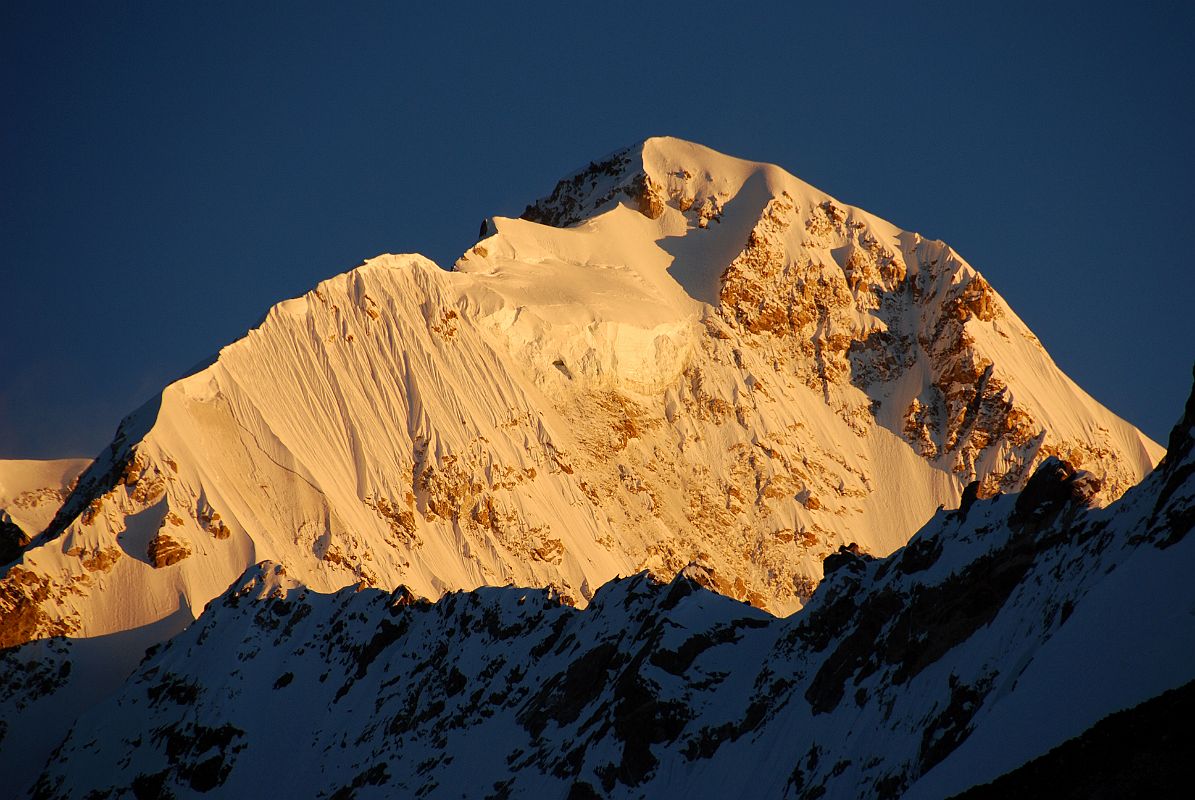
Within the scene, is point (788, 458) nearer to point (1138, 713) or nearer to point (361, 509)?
point (361, 509)

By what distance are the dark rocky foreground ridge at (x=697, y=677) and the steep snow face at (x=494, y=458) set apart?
693 inches

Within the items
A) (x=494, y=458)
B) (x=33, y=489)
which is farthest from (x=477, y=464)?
(x=33, y=489)

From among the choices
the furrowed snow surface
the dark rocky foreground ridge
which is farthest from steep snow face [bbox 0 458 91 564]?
the dark rocky foreground ridge

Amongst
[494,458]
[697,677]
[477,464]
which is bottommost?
[697,677]

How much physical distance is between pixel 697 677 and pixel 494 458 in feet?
257

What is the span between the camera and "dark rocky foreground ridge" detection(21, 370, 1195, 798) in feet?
168

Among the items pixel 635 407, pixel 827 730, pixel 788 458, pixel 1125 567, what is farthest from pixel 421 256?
pixel 1125 567

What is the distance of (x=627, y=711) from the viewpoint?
291 ft

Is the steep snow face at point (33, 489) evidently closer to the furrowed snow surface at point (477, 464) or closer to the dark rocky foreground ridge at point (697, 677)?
the furrowed snow surface at point (477, 464)

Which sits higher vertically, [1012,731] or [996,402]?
[996,402]

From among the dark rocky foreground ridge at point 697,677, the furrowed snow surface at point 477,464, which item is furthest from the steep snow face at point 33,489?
the dark rocky foreground ridge at point 697,677

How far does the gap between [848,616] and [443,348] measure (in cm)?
9569

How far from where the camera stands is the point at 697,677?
89.8m

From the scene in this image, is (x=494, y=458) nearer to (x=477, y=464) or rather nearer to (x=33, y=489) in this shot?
(x=477, y=464)
